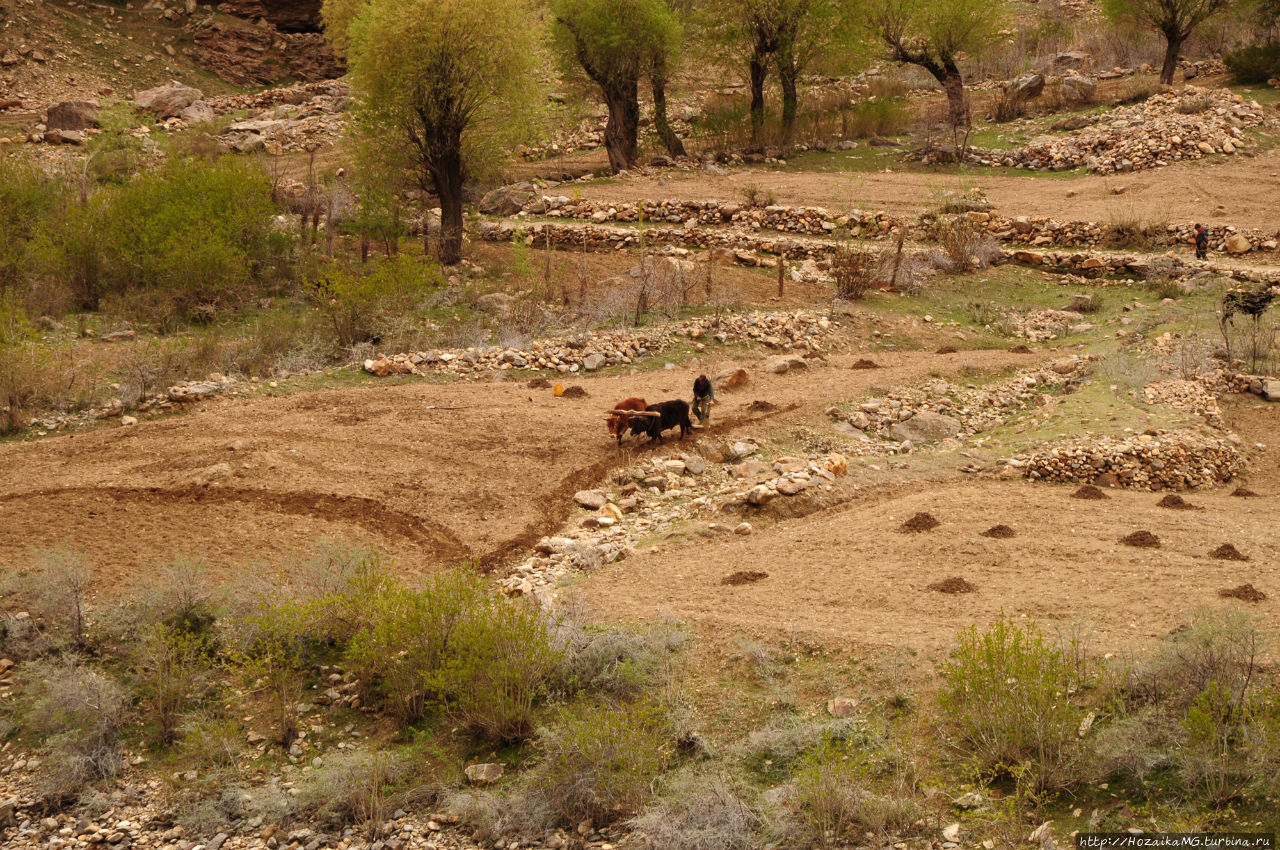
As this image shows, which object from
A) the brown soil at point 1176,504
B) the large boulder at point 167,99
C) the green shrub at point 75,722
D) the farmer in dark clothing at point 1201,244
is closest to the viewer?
the green shrub at point 75,722

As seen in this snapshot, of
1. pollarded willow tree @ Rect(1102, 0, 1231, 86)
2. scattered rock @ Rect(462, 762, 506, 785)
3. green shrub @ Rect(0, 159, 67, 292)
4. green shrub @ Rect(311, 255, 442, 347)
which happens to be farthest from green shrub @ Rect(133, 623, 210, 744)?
pollarded willow tree @ Rect(1102, 0, 1231, 86)

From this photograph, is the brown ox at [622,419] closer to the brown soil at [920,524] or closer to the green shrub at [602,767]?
the brown soil at [920,524]

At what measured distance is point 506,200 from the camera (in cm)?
2498

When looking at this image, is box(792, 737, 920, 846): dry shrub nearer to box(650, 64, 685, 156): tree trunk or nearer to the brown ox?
the brown ox

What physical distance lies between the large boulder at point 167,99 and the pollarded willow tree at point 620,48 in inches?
513

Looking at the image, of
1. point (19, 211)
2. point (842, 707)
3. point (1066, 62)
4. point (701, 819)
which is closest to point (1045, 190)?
point (1066, 62)

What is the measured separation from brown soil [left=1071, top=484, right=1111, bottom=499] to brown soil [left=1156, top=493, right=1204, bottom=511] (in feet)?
1.66

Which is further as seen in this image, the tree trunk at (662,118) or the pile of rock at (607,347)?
the tree trunk at (662,118)

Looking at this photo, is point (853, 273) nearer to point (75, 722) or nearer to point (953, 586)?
point (953, 586)

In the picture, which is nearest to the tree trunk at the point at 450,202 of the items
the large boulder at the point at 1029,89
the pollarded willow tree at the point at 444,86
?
the pollarded willow tree at the point at 444,86

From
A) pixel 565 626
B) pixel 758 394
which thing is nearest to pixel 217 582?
pixel 565 626

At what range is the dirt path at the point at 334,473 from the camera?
9.48m

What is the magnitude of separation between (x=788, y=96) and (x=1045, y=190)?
8357 mm

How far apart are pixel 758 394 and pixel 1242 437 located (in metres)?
5.88
